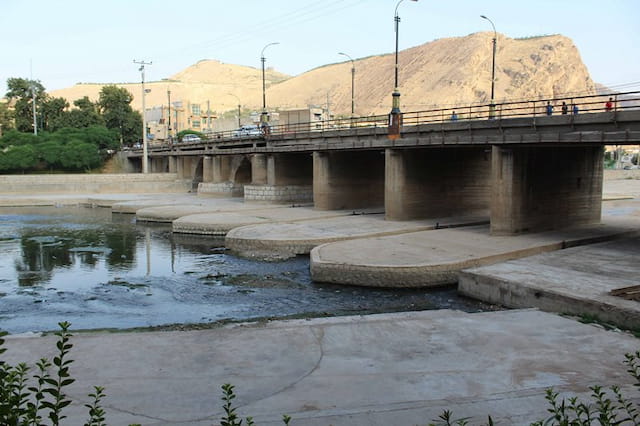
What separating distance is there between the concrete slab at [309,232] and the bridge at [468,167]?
154 centimetres

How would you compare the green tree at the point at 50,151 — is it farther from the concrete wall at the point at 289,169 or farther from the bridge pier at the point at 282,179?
the concrete wall at the point at 289,169

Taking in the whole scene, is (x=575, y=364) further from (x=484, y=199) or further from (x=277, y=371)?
(x=484, y=199)

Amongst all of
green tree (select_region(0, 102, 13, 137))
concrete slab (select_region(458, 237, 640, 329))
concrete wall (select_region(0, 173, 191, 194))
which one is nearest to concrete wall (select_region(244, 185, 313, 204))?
concrete wall (select_region(0, 173, 191, 194))

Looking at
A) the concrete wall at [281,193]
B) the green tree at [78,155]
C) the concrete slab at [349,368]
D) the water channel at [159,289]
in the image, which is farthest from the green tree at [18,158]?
the concrete slab at [349,368]

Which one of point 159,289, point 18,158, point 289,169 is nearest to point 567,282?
point 159,289

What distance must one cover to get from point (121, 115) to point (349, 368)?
87.7 metres

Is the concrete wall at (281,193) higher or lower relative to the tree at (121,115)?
lower

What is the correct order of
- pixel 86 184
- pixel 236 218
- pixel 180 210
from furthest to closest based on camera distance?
1. pixel 86 184
2. pixel 180 210
3. pixel 236 218

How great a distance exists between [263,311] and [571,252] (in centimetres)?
1133

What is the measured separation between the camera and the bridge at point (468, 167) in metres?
22.0

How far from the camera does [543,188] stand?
955 inches

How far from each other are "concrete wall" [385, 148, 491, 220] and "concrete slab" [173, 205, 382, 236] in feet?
15.0

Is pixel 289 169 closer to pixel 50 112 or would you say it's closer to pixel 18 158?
pixel 18 158

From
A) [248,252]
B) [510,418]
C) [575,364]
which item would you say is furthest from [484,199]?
[510,418]
